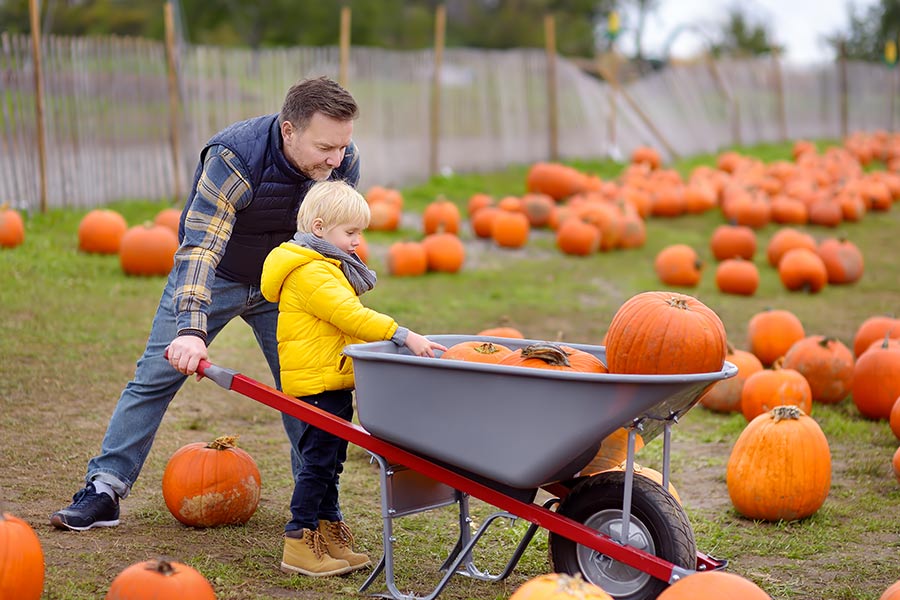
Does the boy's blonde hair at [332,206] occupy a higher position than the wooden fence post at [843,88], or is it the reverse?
the wooden fence post at [843,88]

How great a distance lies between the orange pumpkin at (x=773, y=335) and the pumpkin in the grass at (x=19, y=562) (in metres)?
5.02

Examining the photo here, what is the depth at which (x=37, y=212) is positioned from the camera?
10.2 meters

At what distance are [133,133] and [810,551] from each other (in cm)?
901

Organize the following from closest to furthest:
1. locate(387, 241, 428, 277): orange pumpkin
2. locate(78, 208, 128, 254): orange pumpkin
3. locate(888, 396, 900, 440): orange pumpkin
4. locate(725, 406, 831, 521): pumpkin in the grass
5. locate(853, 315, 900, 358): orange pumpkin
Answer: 1. locate(725, 406, 831, 521): pumpkin in the grass
2. locate(888, 396, 900, 440): orange pumpkin
3. locate(853, 315, 900, 358): orange pumpkin
4. locate(78, 208, 128, 254): orange pumpkin
5. locate(387, 241, 428, 277): orange pumpkin

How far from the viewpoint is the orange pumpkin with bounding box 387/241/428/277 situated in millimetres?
9672

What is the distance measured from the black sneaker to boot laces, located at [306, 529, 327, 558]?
826 mm

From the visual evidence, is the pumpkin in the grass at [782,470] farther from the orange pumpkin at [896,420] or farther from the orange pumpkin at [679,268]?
the orange pumpkin at [679,268]

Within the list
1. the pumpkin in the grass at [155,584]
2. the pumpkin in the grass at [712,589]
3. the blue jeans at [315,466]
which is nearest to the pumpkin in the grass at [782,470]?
the pumpkin in the grass at [712,589]

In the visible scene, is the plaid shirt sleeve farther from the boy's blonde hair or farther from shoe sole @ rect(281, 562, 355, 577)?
shoe sole @ rect(281, 562, 355, 577)

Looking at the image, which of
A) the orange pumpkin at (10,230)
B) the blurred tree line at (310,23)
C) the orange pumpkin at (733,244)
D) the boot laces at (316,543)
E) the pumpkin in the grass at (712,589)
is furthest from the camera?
the blurred tree line at (310,23)

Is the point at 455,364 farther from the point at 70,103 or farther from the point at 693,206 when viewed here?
the point at 693,206

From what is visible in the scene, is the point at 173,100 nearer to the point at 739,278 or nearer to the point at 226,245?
the point at 739,278

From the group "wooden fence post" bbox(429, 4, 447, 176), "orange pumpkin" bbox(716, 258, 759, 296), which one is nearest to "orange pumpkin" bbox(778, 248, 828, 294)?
"orange pumpkin" bbox(716, 258, 759, 296)

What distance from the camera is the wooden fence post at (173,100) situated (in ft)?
37.1
